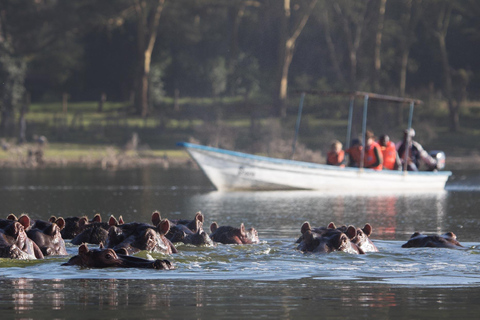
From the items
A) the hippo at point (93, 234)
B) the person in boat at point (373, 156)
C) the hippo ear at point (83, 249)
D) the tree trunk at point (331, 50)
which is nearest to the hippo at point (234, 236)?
the hippo at point (93, 234)

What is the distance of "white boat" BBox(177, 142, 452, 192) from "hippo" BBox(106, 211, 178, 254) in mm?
16196

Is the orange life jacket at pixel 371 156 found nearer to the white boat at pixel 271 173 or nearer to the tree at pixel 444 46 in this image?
the white boat at pixel 271 173

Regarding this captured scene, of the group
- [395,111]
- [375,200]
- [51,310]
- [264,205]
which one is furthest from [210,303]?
[395,111]

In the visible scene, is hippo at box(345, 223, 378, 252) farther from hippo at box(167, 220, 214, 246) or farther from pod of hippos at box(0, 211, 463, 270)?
hippo at box(167, 220, 214, 246)

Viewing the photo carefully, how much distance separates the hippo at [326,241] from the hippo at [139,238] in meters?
1.70

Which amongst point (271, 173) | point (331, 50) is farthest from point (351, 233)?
point (331, 50)

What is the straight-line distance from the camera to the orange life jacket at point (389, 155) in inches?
1175

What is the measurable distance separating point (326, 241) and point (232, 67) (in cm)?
4813

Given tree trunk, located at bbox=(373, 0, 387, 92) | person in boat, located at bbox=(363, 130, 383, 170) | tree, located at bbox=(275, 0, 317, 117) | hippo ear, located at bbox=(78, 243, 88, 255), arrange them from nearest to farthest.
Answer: hippo ear, located at bbox=(78, 243, 88, 255) < person in boat, located at bbox=(363, 130, 383, 170) < tree trunk, located at bbox=(373, 0, 387, 92) < tree, located at bbox=(275, 0, 317, 117)

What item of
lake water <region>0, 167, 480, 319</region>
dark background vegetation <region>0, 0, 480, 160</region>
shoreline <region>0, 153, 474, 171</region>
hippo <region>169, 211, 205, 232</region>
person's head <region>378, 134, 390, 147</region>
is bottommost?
lake water <region>0, 167, 480, 319</region>

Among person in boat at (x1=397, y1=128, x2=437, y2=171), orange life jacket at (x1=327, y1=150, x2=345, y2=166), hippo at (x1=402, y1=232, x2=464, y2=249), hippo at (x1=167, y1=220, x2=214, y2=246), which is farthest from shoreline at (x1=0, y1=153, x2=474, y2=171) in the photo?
hippo at (x1=402, y1=232, x2=464, y2=249)

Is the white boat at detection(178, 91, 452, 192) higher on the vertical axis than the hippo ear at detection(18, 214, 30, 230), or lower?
higher

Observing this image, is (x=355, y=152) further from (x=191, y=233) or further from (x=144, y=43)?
(x=144, y=43)

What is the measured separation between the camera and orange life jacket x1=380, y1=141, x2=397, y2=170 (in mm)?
29844
